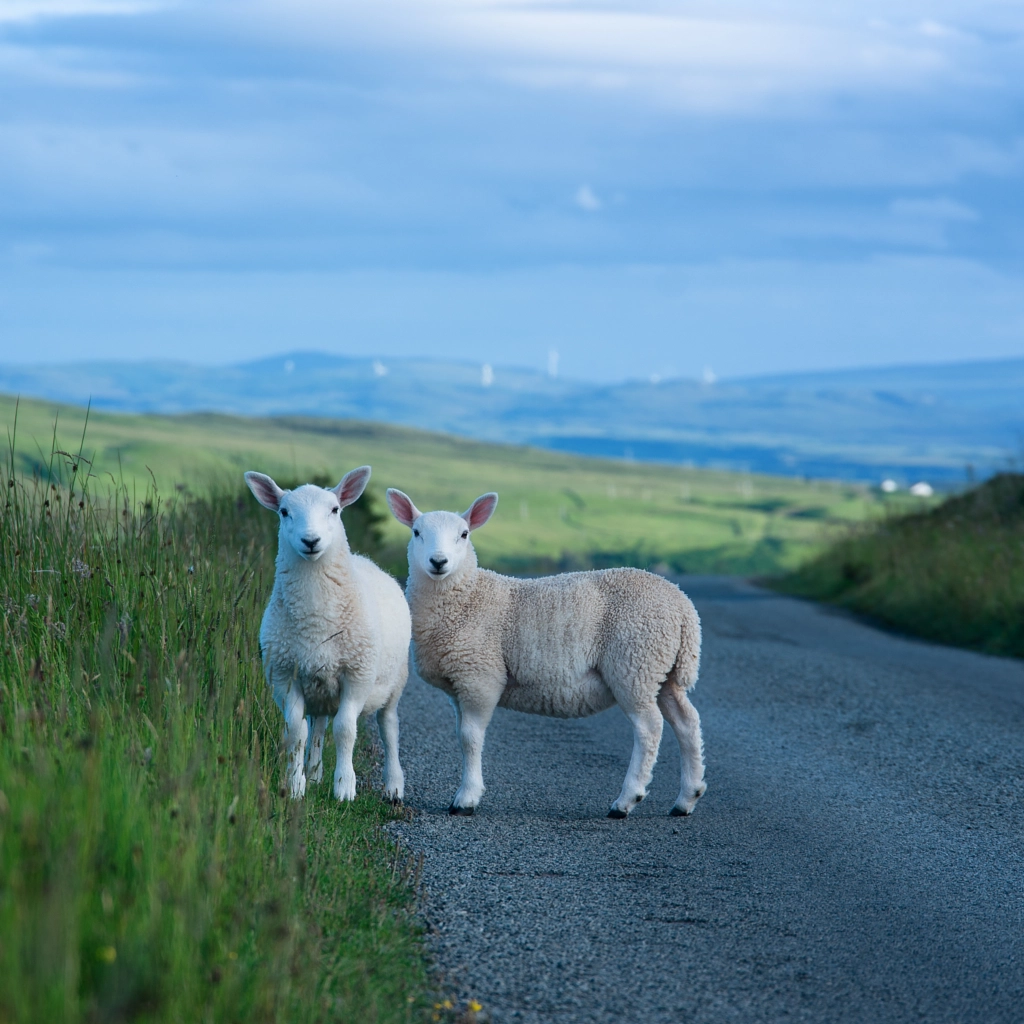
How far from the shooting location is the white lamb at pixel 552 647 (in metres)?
6.95

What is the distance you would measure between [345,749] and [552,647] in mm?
1275

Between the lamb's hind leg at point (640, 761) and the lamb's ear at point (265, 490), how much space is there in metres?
2.19

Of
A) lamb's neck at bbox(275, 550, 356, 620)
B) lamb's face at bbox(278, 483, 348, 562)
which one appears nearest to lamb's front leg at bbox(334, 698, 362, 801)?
lamb's neck at bbox(275, 550, 356, 620)

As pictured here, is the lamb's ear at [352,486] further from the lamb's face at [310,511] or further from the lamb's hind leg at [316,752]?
the lamb's hind leg at [316,752]

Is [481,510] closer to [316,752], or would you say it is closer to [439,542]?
[439,542]

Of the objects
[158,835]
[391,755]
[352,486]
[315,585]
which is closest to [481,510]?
[352,486]

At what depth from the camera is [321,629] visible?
6.55 m

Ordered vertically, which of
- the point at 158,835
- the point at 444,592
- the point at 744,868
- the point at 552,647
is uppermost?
the point at 444,592

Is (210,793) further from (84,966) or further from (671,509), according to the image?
(671,509)

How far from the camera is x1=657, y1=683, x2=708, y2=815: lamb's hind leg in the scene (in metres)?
7.07

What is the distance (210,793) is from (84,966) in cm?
122

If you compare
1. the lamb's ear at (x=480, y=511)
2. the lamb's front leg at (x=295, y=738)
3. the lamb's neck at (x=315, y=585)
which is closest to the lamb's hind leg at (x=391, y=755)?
the lamb's front leg at (x=295, y=738)

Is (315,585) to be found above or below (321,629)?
above

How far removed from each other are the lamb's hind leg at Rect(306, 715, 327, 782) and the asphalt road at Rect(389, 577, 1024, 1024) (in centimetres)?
59
